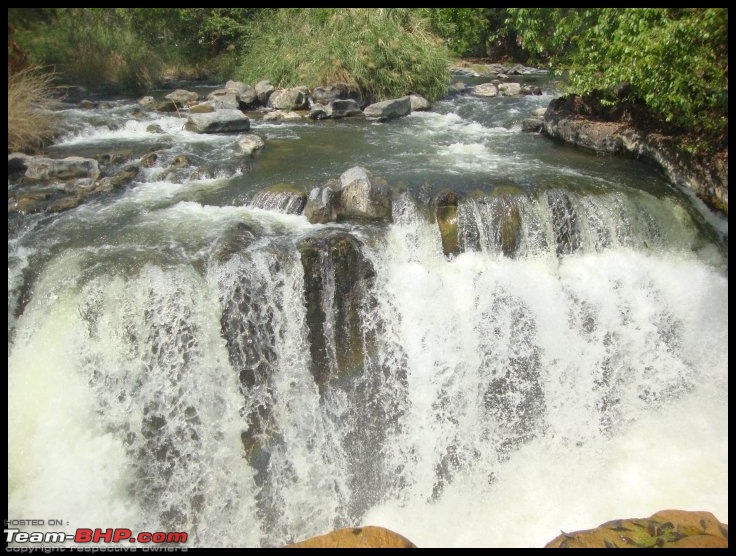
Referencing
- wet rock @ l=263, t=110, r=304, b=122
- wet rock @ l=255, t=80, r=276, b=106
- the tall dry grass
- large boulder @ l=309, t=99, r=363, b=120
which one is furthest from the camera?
wet rock @ l=255, t=80, r=276, b=106

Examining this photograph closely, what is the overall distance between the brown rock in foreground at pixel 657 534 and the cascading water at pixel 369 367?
1260 millimetres

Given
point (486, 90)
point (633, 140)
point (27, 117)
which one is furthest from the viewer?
point (486, 90)

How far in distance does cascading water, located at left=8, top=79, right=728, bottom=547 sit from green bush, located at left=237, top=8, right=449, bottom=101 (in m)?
7.92

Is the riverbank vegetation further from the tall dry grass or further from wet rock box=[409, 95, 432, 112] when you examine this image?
the tall dry grass

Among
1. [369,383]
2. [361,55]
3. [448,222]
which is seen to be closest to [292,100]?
[361,55]

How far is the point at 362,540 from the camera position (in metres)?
3.76

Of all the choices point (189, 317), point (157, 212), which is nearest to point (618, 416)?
point (189, 317)

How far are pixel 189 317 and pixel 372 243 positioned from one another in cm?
225

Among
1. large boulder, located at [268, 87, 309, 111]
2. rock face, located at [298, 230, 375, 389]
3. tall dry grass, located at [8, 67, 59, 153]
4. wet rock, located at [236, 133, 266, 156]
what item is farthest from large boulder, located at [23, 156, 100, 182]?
large boulder, located at [268, 87, 309, 111]

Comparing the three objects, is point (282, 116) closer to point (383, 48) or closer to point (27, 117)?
point (383, 48)

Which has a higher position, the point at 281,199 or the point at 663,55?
the point at 663,55

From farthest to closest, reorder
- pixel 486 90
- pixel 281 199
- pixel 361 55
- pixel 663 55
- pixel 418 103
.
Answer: pixel 486 90
pixel 361 55
pixel 418 103
pixel 663 55
pixel 281 199

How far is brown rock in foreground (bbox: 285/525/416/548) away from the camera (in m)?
3.72

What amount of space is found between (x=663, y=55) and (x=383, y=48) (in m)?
8.61
